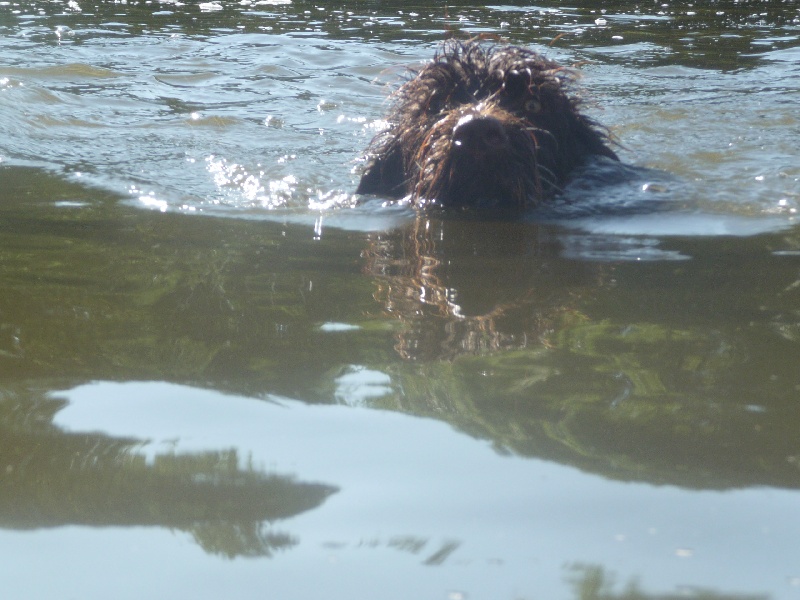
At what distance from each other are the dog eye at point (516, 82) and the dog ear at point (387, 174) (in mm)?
753

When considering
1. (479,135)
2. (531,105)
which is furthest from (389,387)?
(531,105)

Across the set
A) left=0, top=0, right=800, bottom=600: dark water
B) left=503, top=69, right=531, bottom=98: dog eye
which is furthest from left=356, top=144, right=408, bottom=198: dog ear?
left=503, top=69, right=531, bottom=98: dog eye

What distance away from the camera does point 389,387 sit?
8.79 ft

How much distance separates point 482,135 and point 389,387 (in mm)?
2621

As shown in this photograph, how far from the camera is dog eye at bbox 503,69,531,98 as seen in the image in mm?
5629

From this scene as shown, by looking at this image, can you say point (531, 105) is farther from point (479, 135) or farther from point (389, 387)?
point (389, 387)

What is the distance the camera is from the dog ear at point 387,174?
5.91m

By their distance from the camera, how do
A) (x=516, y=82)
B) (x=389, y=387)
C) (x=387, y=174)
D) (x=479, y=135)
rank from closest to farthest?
1. (x=389, y=387)
2. (x=479, y=135)
3. (x=516, y=82)
4. (x=387, y=174)

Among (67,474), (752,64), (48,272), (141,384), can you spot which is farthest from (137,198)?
(752,64)

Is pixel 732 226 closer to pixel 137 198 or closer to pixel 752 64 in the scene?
pixel 137 198

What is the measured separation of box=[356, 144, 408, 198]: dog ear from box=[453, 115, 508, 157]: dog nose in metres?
0.82

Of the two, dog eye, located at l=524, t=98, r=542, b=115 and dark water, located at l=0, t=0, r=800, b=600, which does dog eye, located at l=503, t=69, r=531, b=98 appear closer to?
dog eye, located at l=524, t=98, r=542, b=115

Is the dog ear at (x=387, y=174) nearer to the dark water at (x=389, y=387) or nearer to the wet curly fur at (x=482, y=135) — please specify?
the wet curly fur at (x=482, y=135)

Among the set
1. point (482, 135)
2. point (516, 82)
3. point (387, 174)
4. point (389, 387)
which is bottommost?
point (387, 174)
